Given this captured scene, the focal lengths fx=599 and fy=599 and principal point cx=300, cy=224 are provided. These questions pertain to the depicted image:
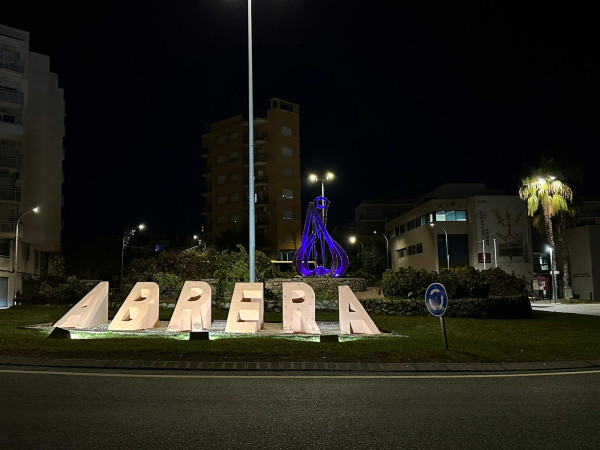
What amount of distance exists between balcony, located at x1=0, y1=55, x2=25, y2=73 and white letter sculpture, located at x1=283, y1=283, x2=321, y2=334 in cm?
4239

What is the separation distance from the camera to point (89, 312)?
16.4m

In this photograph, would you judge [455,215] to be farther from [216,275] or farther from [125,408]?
[125,408]

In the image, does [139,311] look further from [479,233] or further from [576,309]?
[479,233]

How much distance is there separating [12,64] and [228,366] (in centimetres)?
4782

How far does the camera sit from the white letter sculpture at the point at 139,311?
16188 mm

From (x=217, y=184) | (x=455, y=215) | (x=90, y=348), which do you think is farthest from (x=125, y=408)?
(x=217, y=184)

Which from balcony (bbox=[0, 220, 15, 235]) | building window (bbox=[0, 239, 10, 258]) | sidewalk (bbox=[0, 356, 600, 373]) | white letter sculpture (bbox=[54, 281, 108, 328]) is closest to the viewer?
sidewalk (bbox=[0, 356, 600, 373])

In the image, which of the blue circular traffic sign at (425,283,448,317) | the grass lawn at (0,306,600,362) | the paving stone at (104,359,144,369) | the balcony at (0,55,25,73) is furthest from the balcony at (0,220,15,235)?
the blue circular traffic sign at (425,283,448,317)

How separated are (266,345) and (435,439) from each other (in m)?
6.86

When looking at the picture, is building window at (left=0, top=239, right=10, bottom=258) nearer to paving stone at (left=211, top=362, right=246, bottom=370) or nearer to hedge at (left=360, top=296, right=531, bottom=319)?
hedge at (left=360, top=296, right=531, bottom=319)

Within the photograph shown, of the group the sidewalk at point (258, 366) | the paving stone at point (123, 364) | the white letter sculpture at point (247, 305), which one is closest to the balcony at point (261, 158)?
the white letter sculpture at point (247, 305)

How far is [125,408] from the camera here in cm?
659

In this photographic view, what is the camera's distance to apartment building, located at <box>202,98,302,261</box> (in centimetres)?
7900

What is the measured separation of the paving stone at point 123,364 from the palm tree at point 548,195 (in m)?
49.6
